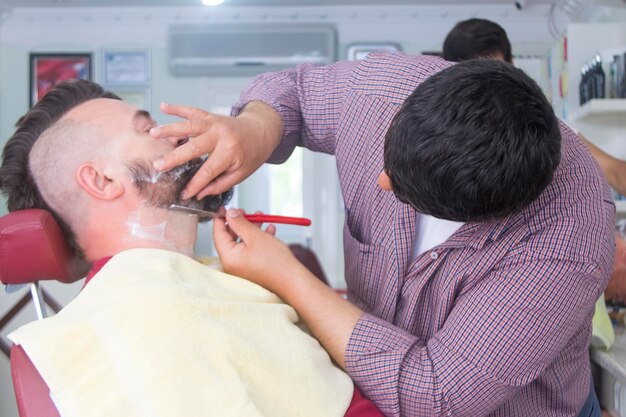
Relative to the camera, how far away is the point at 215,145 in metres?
1.18

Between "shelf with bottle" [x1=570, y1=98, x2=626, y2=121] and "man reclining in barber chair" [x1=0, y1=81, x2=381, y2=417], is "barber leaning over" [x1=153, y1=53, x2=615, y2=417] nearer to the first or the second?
"man reclining in barber chair" [x1=0, y1=81, x2=381, y2=417]

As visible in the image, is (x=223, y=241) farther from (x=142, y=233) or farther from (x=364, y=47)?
(x=364, y=47)

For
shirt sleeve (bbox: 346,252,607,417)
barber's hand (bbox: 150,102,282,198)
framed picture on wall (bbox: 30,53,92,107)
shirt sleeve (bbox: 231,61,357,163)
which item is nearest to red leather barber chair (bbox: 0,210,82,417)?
barber's hand (bbox: 150,102,282,198)

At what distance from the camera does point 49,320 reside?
3.29 ft

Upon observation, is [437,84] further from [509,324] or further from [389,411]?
[389,411]

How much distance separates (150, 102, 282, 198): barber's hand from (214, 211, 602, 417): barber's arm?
12cm

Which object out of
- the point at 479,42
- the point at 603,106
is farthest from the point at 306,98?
the point at 603,106

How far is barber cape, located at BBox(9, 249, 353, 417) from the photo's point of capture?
3.18 feet

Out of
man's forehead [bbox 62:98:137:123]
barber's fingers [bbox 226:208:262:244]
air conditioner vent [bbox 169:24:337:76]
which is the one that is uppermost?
air conditioner vent [bbox 169:24:337:76]

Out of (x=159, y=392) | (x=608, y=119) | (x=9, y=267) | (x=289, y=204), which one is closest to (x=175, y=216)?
(x=9, y=267)

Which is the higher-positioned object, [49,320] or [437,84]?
[437,84]

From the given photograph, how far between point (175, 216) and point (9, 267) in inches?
12.9

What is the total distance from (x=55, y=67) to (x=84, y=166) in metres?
4.51

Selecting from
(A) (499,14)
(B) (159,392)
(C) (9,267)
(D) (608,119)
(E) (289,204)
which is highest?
(A) (499,14)
